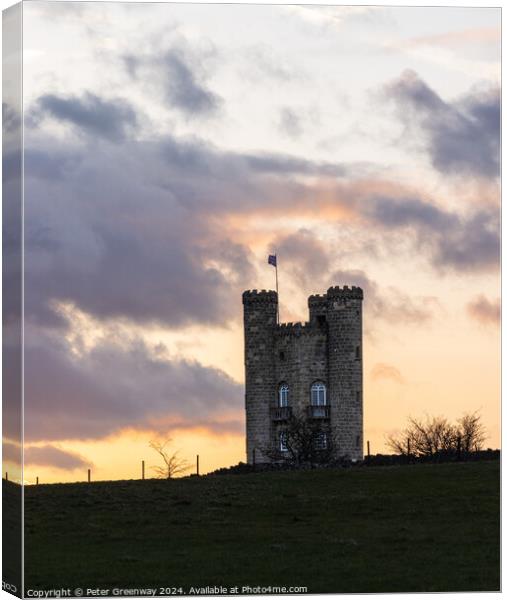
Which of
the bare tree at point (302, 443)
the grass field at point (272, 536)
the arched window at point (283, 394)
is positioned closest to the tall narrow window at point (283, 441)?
the bare tree at point (302, 443)

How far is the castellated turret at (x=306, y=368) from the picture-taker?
7675 cm

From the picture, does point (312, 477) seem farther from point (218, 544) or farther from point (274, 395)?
point (274, 395)

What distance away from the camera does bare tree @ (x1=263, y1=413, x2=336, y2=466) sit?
73.2 m

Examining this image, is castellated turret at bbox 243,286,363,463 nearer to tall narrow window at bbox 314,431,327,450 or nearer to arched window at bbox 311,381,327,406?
arched window at bbox 311,381,327,406

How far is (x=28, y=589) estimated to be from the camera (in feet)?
110

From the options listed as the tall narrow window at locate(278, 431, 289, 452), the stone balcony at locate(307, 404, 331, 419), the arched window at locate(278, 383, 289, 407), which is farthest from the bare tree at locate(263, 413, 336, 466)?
the arched window at locate(278, 383, 289, 407)

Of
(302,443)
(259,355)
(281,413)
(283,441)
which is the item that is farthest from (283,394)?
(302,443)

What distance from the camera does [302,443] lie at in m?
74.1

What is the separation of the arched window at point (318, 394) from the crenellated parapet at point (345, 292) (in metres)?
4.25

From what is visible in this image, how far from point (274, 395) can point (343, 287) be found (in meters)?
5.98

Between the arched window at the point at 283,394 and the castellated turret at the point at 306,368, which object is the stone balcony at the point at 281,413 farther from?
the arched window at the point at 283,394

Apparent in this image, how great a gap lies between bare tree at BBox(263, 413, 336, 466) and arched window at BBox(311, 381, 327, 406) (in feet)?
3.60

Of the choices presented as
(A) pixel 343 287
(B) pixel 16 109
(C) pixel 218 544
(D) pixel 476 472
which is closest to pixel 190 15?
(B) pixel 16 109

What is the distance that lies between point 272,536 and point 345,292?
128ft
